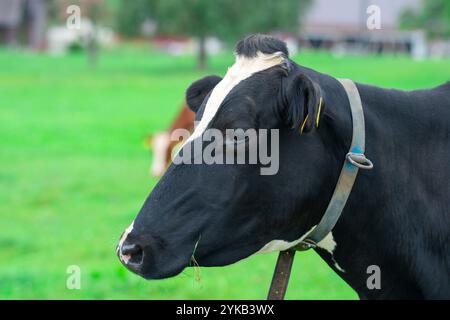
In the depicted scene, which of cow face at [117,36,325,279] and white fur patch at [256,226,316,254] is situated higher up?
cow face at [117,36,325,279]

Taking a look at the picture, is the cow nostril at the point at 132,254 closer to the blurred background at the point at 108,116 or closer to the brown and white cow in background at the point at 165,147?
the blurred background at the point at 108,116

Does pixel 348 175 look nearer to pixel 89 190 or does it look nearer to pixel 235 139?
pixel 235 139

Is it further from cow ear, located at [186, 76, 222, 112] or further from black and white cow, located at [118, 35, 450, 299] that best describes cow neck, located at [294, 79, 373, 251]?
cow ear, located at [186, 76, 222, 112]

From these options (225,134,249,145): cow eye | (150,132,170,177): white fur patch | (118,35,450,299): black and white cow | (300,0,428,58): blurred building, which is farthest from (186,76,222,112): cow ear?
(300,0,428,58): blurred building

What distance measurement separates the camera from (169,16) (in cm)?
4547

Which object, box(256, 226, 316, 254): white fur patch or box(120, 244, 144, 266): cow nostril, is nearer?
box(120, 244, 144, 266): cow nostril

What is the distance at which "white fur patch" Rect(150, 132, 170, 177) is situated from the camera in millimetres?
14594

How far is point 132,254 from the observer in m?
2.89

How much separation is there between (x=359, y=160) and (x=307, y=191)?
8.6 inches

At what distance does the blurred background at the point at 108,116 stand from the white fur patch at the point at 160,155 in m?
0.21

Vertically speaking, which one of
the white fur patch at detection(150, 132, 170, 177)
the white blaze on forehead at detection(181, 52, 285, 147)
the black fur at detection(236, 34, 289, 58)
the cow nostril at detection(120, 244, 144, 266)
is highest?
the black fur at detection(236, 34, 289, 58)

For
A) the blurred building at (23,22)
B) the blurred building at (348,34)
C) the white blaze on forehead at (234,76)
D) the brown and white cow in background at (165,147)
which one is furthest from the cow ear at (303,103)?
the blurred building at (348,34)

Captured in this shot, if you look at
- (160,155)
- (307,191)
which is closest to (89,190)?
(160,155)

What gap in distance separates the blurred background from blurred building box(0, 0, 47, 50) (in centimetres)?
12
